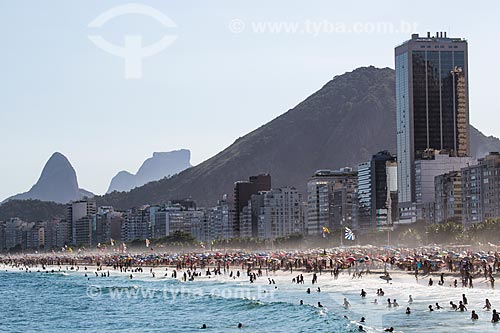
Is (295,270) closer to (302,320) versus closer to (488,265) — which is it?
(488,265)

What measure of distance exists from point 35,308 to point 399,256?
4206 cm

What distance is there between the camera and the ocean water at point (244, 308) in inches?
2251

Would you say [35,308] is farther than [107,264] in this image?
No

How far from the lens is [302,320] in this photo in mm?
61844

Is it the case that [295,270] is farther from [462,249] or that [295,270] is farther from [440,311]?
[440,311]

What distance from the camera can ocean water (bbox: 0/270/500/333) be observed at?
57188mm

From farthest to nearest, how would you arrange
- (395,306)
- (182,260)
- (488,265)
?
(182,260)
(488,265)
(395,306)

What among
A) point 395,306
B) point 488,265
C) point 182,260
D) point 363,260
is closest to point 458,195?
point 182,260

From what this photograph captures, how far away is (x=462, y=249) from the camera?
368 feet

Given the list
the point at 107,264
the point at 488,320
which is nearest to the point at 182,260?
the point at 107,264

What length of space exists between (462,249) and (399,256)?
8.28 metres

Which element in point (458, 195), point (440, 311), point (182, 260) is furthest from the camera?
point (458, 195)

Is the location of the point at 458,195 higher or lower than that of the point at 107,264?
higher

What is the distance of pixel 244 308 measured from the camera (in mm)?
72688
